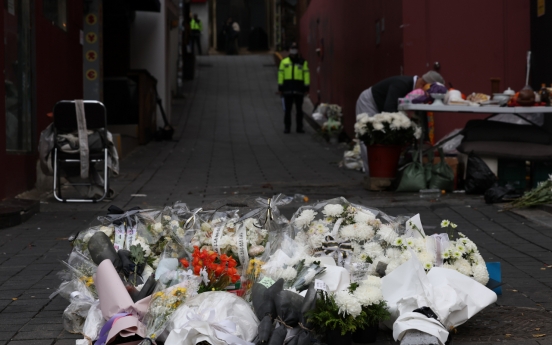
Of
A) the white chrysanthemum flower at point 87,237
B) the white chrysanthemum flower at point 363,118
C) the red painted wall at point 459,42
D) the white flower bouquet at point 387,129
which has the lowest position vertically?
the white chrysanthemum flower at point 87,237

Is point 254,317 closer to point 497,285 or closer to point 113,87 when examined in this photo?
point 497,285

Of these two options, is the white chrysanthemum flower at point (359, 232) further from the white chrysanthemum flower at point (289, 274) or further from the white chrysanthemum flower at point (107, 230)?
A: the white chrysanthemum flower at point (107, 230)

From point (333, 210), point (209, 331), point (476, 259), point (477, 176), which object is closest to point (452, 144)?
point (477, 176)

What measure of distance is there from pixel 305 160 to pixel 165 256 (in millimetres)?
10751

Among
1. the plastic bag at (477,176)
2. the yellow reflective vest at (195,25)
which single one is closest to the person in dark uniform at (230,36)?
the yellow reflective vest at (195,25)

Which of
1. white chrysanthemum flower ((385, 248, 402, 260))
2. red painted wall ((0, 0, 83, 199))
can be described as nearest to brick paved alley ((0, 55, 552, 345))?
red painted wall ((0, 0, 83, 199))

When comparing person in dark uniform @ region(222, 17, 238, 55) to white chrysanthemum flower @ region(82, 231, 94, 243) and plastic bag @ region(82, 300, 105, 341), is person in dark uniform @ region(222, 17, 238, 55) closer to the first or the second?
white chrysanthemum flower @ region(82, 231, 94, 243)

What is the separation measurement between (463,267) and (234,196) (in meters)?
2.92

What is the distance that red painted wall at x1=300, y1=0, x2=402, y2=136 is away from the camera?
1463 cm

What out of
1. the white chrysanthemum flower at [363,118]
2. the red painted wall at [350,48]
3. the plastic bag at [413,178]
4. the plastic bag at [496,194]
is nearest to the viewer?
the plastic bag at [496,194]

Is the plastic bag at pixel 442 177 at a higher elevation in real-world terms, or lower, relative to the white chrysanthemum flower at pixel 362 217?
lower

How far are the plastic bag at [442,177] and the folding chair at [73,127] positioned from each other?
403cm

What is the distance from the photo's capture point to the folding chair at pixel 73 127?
10.4 metres

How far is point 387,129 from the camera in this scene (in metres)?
10.8
